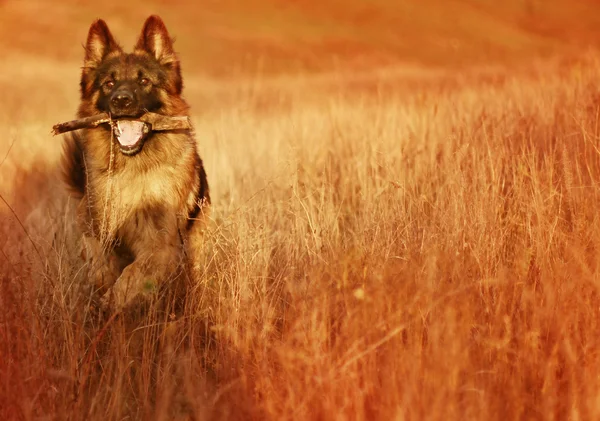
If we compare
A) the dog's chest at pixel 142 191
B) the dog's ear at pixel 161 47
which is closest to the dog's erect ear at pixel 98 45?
the dog's ear at pixel 161 47

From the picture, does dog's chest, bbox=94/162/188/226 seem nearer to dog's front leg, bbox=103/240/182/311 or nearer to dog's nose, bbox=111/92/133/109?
dog's front leg, bbox=103/240/182/311

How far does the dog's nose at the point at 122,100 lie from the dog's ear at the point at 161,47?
0.70m

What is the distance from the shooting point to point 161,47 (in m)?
5.57

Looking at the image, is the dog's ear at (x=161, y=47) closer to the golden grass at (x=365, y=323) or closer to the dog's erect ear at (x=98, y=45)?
the dog's erect ear at (x=98, y=45)

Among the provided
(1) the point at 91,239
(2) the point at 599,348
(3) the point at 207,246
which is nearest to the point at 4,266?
(1) the point at 91,239

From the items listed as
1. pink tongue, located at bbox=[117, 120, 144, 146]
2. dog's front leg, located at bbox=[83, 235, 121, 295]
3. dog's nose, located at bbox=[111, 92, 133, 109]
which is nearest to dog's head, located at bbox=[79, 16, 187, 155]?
pink tongue, located at bbox=[117, 120, 144, 146]

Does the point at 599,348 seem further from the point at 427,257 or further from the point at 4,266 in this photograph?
the point at 4,266

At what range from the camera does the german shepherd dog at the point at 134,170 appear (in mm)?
4844

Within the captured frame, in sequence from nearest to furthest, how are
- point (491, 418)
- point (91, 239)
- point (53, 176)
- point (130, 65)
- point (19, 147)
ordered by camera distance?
point (491, 418) → point (91, 239) → point (130, 65) → point (53, 176) → point (19, 147)

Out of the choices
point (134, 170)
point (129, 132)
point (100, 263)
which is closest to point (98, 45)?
point (129, 132)

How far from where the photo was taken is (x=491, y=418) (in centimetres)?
282

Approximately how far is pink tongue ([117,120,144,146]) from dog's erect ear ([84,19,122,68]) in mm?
643

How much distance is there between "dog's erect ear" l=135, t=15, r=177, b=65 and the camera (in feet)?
18.1

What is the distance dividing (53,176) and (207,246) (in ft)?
13.7
